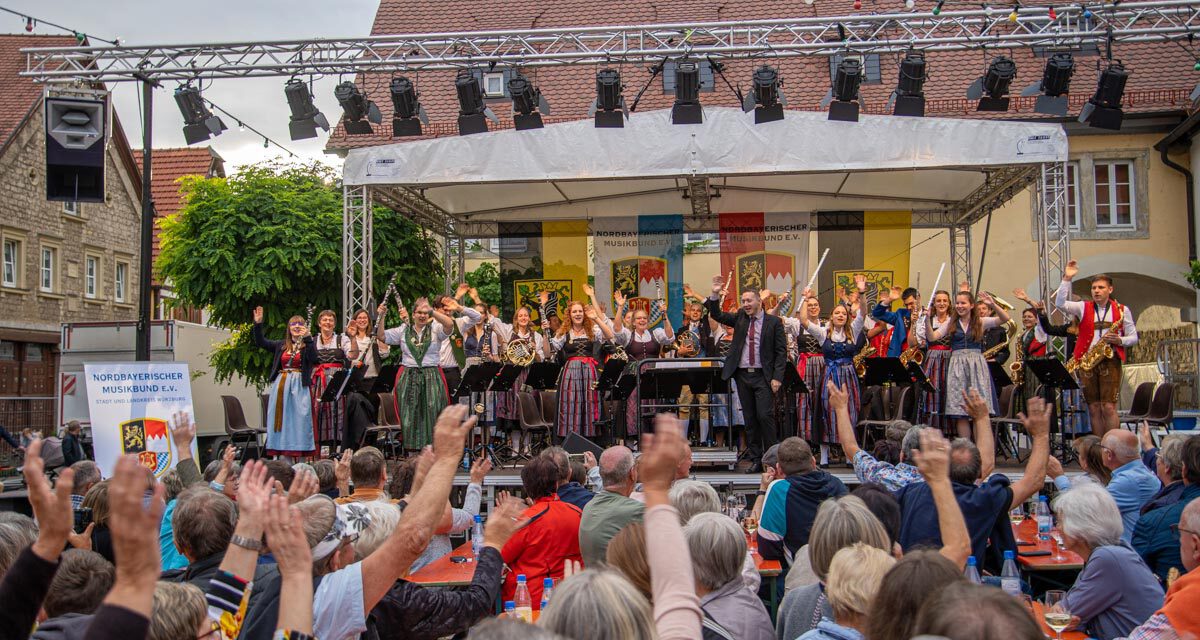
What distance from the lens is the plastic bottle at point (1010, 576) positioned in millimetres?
4422

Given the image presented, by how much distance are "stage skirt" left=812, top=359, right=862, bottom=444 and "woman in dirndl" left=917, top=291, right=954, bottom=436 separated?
0.71 meters

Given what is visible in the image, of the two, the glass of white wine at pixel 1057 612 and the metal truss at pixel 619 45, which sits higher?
the metal truss at pixel 619 45

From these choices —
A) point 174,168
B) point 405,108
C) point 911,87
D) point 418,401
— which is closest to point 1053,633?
point 418,401

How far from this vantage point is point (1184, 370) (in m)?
16.4

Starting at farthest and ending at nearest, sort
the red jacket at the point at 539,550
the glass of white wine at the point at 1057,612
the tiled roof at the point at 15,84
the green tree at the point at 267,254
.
Answer: 1. the tiled roof at the point at 15,84
2. the green tree at the point at 267,254
3. the red jacket at the point at 539,550
4. the glass of white wine at the point at 1057,612

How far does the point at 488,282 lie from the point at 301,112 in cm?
1148

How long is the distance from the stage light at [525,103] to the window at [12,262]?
1826 cm

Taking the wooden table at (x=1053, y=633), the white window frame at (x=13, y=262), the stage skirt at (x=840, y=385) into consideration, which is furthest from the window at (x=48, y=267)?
the wooden table at (x=1053, y=633)

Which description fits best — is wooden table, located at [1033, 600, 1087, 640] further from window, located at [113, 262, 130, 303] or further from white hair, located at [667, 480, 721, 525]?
window, located at [113, 262, 130, 303]

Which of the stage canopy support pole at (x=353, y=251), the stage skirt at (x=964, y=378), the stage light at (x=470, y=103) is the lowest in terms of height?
the stage skirt at (x=964, y=378)

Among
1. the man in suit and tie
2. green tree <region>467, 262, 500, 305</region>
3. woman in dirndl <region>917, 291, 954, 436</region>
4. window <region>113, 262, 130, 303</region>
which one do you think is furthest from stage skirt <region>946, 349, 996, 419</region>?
window <region>113, 262, 130, 303</region>

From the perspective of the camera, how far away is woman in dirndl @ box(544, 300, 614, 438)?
1125 centimetres

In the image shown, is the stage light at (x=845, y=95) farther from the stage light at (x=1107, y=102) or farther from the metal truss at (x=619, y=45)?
the stage light at (x=1107, y=102)

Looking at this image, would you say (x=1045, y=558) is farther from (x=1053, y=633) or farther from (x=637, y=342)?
(x=637, y=342)
